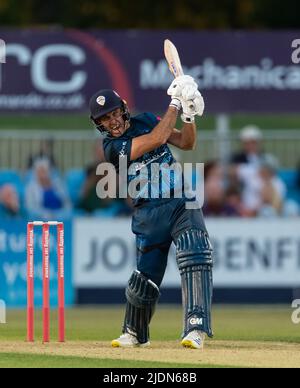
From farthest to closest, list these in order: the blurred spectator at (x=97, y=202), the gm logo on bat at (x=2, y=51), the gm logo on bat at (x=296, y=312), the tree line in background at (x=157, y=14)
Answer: the tree line in background at (x=157, y=14) < the gm logo on bat at (x=2, y=51) < the blurred spectator at (x=97, y=202) < the gm logo on bat at (x=296, y=312)

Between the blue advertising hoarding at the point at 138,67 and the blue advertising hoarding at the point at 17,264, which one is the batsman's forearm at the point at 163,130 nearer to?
the blue advertising hoarding at the point at 17,264

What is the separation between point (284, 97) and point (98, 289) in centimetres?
369

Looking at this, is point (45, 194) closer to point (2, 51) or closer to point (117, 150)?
point (2, 51)

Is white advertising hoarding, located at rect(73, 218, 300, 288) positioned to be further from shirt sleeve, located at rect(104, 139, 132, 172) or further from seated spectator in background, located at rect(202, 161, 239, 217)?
shirt sleeve, located at rect(104, 139, 132, 172)

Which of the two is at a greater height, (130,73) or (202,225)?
(130,73)

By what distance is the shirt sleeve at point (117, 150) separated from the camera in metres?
10.3

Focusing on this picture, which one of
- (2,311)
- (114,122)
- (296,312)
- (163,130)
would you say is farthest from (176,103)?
(2,311)

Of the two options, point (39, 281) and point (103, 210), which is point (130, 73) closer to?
point (103, 210)

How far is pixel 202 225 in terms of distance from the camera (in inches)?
414

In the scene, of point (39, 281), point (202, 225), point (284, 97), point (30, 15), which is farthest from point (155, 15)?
point (202, 225)

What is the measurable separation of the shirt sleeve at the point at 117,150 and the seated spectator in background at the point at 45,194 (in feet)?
21.9

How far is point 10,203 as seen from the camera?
17.2 m

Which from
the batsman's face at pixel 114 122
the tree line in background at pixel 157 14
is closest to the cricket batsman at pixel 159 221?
Answer: the batsman's face at pixel 114 122

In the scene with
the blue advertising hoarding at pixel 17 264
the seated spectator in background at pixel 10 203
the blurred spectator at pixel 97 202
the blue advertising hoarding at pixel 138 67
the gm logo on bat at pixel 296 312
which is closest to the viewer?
the gm logo on bat at pixel 296 312
